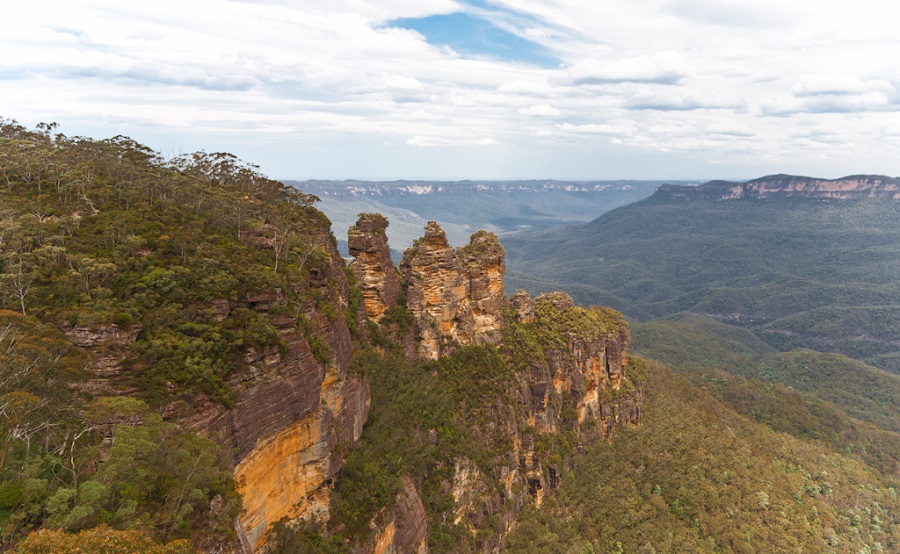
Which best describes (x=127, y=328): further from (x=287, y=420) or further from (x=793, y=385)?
(x=793, y=385)

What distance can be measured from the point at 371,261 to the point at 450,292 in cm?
954

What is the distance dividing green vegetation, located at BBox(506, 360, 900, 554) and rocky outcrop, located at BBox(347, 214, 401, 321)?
27247 millimetres

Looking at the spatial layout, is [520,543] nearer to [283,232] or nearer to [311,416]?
[311,416]

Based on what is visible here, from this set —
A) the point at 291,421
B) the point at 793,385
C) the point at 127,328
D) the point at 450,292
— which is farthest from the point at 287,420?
the point at 793,385

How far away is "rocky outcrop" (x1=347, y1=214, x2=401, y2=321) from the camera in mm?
44969

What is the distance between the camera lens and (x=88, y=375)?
62.7ft

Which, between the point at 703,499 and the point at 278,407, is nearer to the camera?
the point at 278,407

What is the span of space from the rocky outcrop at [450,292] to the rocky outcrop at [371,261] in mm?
3540

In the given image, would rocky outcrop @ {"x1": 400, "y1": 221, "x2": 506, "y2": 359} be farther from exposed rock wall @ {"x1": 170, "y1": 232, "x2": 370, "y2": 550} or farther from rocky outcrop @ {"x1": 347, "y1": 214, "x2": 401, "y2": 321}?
exposed rock wall @ {"x1": 170, "y1": 232, "x2": 370, "y2": 550}

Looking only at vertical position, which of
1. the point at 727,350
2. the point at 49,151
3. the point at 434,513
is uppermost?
the point at 49,151

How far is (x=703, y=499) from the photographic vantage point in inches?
2051

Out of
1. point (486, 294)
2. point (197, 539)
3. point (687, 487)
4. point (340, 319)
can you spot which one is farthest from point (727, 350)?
point (197, 539)

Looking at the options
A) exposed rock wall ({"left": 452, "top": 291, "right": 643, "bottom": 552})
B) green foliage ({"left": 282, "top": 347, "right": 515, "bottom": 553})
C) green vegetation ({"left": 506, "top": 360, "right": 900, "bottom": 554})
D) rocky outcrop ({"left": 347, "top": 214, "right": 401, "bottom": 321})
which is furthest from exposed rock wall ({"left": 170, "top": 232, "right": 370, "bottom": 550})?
green vegetation ({"left": 506, "top": 360, "right": 900, "bottom": 554})

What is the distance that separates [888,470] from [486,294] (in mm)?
89961
